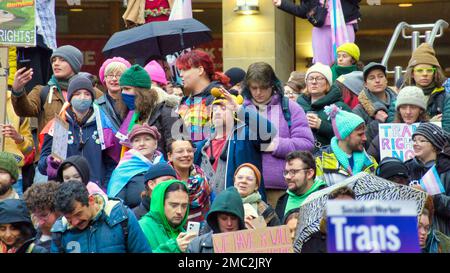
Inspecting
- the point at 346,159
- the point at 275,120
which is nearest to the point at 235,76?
the point at 275,120

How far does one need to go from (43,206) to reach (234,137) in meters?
2.38

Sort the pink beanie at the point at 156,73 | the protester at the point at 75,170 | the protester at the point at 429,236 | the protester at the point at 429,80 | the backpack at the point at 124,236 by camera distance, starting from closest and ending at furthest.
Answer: the backpack at the point at 124,236 → the protester at the point at 429,236 → the protester at the point at 75,170 → the protester at the point at 429,80 → the pink beanie at the point at 156,73

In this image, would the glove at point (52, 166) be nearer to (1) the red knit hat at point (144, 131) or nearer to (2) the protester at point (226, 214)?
(1) the red knit hat at point (144, 131)

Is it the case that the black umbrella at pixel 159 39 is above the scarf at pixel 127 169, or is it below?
above

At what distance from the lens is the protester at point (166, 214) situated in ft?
38.9

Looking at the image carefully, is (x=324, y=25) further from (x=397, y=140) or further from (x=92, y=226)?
(x=92, y=226)

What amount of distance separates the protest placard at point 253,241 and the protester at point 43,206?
5.15ft

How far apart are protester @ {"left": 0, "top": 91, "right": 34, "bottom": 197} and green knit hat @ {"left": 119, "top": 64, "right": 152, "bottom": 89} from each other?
1.15m

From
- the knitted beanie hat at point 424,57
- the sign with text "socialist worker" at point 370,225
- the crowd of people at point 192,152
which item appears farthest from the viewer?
the knitted beanie hat at point 424,57

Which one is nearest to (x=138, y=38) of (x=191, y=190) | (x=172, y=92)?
(x=172, y=92)

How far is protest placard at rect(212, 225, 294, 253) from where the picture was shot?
10.5 m

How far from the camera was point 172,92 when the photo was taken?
15.9 m

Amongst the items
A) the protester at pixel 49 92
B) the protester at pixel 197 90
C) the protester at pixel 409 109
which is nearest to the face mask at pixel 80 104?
the protester at pixel 49 92
